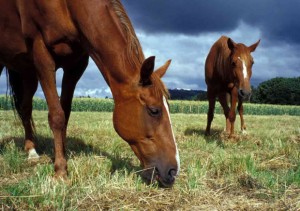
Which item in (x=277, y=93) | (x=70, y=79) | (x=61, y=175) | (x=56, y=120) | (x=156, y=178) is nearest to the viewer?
(x=156, y=178)

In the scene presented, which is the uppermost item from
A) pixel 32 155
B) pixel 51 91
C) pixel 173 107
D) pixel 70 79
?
pixel 70 79

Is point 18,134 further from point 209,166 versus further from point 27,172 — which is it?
point 209,166

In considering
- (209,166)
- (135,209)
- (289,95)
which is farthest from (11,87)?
(289,95)

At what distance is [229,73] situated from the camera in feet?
26.2

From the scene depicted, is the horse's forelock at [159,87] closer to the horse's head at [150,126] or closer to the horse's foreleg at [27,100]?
the horse's head at [150,126]

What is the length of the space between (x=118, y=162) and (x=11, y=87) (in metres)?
2.86

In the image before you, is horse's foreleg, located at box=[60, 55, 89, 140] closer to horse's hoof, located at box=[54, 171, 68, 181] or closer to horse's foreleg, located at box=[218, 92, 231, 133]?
horse's hoof, located at box=[54, 171, 68, 181]

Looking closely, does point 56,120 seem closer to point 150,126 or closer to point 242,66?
point 150,126

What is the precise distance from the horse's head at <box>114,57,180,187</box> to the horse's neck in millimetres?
184

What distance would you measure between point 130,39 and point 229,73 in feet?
16.3

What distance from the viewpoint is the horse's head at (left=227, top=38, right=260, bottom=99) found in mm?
7160

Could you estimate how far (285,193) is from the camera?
298 centimetres

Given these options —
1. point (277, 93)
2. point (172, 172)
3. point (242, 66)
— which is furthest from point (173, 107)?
point (277, 93)

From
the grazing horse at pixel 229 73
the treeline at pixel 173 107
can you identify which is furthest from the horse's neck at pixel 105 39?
the treeline at pixel 173 107
